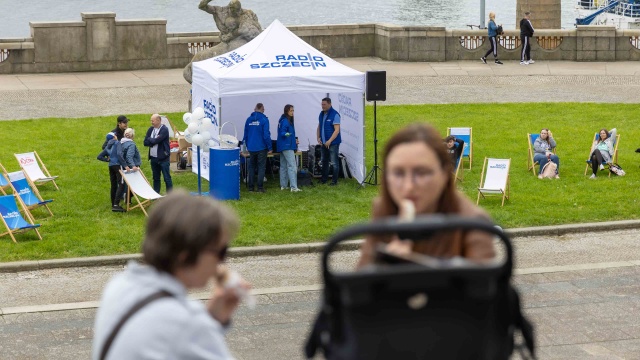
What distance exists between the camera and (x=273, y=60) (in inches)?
829

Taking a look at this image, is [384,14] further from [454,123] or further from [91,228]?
[91,228]

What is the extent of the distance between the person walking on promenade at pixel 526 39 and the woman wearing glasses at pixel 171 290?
33.3 metres

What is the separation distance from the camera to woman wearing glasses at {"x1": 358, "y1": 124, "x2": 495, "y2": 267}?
3764 mm

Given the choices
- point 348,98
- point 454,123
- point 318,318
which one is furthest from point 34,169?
point 318,318

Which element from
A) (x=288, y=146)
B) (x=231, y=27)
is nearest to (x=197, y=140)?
(x=288, y=146)

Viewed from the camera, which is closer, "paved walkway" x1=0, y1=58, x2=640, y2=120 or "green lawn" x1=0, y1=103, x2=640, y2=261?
"green lawn" x1=0, y1=103, x2=640, y2=261

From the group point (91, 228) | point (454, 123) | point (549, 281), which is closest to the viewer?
point (549, 281)

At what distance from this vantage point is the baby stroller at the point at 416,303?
335cm

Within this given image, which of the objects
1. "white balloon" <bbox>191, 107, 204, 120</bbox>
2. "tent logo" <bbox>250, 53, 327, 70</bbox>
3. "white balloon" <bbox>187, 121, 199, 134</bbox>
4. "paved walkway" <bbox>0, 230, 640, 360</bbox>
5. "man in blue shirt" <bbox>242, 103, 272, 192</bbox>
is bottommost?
"paved walkway" <bbox>0, 230, 640, 360</bbox>

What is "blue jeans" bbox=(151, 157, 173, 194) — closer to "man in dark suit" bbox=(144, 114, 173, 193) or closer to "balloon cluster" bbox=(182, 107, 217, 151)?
"man in dark suit" bbox=(144, 114, 173, 193)

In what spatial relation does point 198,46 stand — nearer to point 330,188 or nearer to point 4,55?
point 4,55

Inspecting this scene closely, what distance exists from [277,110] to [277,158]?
4.14 ft

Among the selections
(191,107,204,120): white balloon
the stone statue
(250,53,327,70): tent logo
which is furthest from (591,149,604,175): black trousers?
the stone statue

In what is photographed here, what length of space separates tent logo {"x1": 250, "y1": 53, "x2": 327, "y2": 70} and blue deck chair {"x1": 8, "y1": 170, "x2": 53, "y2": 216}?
15.4 ft
